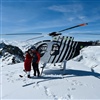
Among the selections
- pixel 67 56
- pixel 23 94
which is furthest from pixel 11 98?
pixel 67 56

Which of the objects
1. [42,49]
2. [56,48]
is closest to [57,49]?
[56,48]

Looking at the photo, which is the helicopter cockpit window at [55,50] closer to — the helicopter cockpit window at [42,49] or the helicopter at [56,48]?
the helicopter at [56,48]

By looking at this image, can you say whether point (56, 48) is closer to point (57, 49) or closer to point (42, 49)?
point (57, 49)

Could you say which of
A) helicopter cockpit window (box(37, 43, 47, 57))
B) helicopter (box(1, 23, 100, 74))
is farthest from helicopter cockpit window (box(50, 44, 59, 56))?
helicopter cockpit window (box(37, 43, 47, 57))

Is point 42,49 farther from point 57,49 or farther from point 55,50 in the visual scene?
point 57,49

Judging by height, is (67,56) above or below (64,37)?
below

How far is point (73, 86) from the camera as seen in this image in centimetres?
788

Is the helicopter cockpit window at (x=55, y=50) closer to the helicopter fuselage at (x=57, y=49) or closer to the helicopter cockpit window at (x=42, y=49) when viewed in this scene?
the helicopter fuselage at (x=57, y=49)

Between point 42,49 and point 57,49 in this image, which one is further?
point 57,49

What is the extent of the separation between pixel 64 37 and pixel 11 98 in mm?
5728

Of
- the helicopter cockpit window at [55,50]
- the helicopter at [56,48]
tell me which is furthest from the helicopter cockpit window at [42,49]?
the helicopter cockpit window at [55,50]

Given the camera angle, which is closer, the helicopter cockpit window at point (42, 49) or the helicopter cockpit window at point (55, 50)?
the helicopter cockpit window at point (42, 49)

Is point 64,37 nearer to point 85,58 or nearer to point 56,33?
point 56,33

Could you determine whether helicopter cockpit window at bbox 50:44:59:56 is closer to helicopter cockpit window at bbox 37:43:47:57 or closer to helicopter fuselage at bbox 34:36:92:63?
helicopter fuselage at bbox 34:36:92:63
